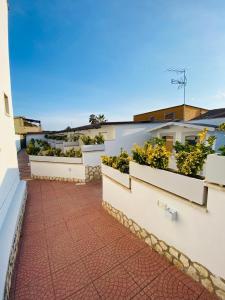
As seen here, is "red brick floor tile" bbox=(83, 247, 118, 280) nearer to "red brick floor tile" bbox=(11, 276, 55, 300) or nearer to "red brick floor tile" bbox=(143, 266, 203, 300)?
"red brick floor tile" bbox=(11, 276, 55, 300)

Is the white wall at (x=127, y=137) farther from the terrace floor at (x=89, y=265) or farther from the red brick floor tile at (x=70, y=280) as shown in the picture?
the red brick floor tile at (x=70, y=280)

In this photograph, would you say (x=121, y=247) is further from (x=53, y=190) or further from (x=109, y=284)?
(x=53, y=190)

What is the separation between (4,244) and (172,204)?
437cm

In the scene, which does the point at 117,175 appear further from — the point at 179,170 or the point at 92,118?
the point at 92,118

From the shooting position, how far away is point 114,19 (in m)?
8.13

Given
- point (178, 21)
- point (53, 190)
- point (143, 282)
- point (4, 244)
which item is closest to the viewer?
point (143, 282)

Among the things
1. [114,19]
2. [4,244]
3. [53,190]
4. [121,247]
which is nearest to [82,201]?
[53,190]

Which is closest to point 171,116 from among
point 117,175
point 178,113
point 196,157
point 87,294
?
point 178,113

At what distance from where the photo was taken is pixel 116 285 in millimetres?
3586

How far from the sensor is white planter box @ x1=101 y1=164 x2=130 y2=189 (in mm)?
5732

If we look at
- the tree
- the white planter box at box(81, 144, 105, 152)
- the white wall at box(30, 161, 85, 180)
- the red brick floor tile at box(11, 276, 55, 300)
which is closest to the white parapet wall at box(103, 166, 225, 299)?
the red brick floor tile at box(11, 276, 55, 300)

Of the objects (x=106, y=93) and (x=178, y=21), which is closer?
(x=178, y=21)

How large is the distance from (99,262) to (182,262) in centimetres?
215

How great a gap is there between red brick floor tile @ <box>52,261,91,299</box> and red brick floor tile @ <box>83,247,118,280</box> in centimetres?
15
